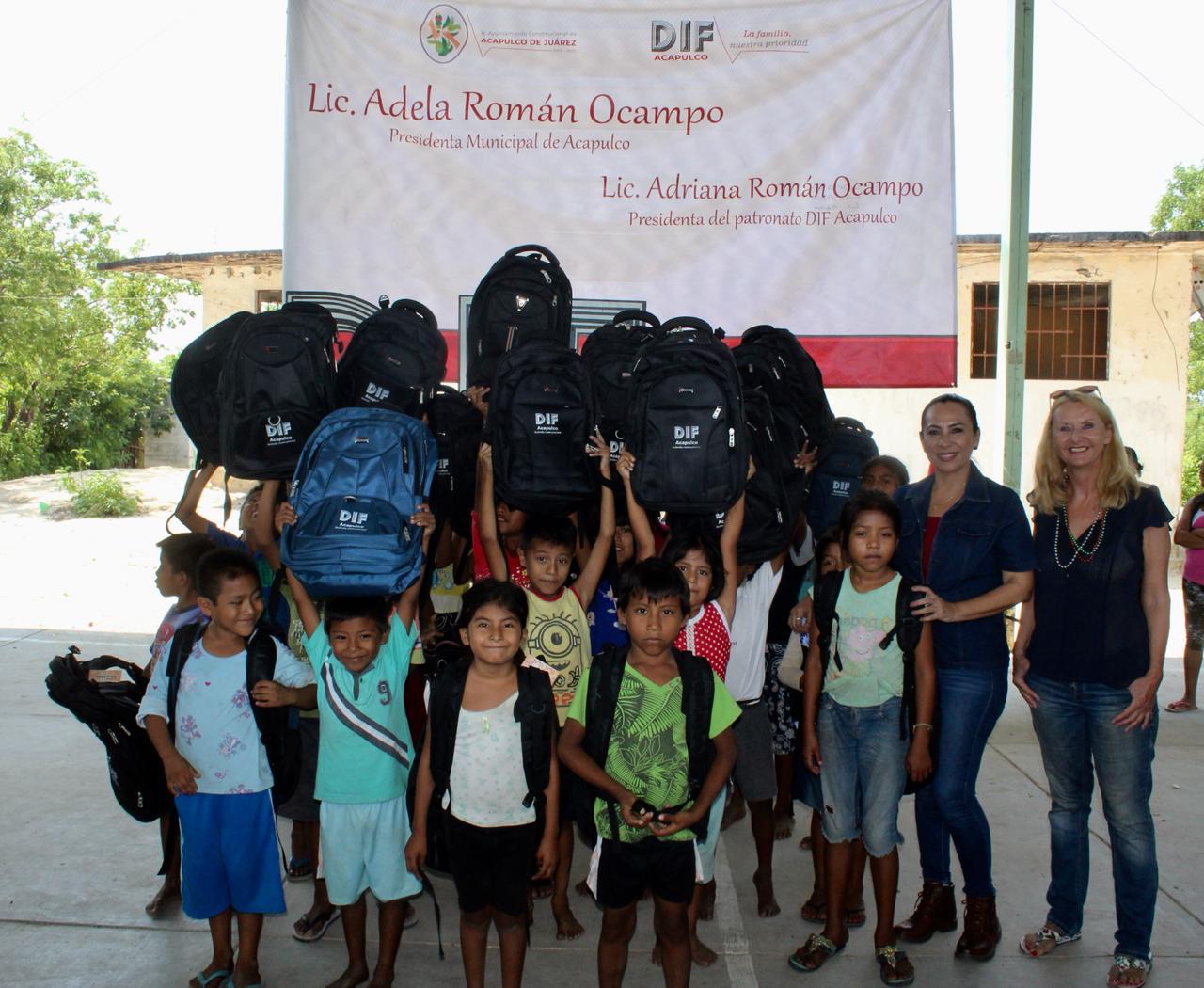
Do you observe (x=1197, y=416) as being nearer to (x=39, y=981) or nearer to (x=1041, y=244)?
(x=1041, y=244)

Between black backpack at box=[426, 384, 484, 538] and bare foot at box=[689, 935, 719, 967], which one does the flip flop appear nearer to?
bare foot at box=[689, 935, 719, 967]

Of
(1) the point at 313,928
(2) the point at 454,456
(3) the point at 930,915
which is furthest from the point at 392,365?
(3) the point at 930,915

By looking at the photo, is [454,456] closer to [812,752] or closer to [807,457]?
[807,457]

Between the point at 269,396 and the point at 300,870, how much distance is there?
79.2 inches

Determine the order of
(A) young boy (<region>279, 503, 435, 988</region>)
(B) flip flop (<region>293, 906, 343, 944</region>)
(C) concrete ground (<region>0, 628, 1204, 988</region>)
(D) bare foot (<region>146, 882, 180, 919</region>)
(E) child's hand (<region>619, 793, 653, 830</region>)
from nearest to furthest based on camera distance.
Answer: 1. (E) child's hand (<region>619, 793, 653, 830</region>)
2. (A) young boy (<region>279, 503, 435, 988</region>)
3. (C) concrete ground (<region>0, 628, 1204, 988</region>)
4. (B) flip flop (<region>293, 906, 343, 944</region>)
5. (D) bare foot (<region>146, 882, 180, 919</region>)

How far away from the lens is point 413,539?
12.7 feet

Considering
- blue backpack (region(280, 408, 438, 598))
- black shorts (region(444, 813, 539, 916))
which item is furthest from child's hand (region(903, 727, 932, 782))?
blue backpack (region(280, 408, 438, 598))

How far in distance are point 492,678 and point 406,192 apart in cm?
410

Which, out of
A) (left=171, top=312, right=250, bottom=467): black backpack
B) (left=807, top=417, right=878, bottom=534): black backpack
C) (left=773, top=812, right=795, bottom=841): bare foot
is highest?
(left=171, top=312, right=250, bottom=467): black backpack

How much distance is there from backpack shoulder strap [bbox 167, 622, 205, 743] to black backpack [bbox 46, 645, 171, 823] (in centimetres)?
39

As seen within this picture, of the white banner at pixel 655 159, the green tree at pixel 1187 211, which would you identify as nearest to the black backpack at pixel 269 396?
the white banner at pixel 655 159

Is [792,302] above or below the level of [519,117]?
below

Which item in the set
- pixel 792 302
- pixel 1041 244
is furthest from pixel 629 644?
pixel 1041 244

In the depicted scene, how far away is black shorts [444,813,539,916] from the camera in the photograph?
130 inches
